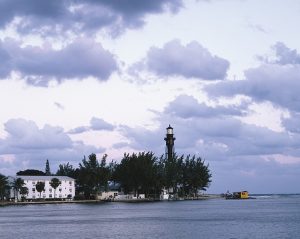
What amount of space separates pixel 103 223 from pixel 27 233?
18.1 meters

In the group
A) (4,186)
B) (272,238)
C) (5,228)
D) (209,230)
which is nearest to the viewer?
(272,238)

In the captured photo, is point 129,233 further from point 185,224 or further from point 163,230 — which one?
point 185,224

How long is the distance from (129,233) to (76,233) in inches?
273

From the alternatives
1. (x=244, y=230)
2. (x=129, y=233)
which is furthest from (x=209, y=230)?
(x=129, y=233)

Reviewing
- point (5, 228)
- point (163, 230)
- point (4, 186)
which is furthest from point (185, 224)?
point (4, 186)

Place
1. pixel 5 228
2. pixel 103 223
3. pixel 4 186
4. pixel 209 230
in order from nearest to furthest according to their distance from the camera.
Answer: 1. pixel 209 230
2. pixel 5 228
3. pixel 103 223
4. pixel 4 186

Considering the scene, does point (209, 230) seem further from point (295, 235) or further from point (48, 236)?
point (48, 236)

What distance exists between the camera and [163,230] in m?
82.4

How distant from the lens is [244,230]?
8081cm

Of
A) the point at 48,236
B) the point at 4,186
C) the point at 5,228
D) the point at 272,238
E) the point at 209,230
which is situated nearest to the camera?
the point at 272,238

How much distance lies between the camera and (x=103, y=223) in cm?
9675

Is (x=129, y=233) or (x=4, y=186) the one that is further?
(x=4, y=186)

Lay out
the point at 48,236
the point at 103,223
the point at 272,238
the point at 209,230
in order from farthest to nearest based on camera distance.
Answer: the point at 103,223 < the point at 209,230 < the point at 48,236 < the point at 272,238

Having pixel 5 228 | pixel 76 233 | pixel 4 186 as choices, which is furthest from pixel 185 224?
pixel 4 186
